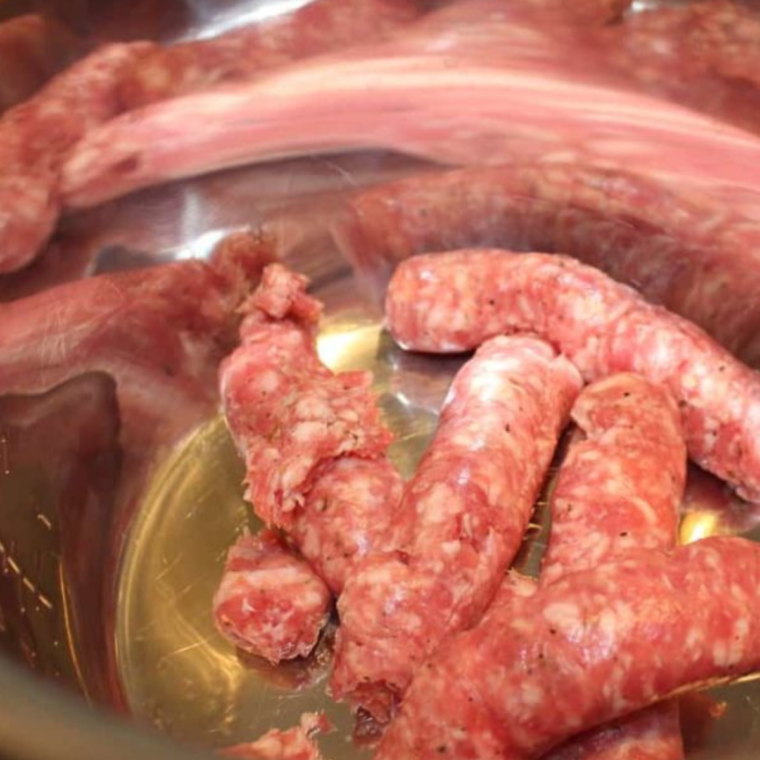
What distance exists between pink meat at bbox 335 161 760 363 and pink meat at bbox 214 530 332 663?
0.65 meters

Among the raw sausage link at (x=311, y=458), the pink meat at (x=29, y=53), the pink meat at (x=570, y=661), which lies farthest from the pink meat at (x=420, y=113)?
the pink meat at (x=570, y=661)

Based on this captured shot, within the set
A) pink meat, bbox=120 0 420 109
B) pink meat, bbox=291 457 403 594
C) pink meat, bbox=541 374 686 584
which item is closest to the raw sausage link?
pink meat, bbox=291 457 403 594

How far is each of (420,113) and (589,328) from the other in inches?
20.5

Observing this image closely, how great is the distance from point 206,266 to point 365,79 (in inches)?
16.5

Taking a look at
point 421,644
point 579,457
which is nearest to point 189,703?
point 421,644

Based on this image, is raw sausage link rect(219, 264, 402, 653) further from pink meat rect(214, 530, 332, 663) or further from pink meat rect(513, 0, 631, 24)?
pink meat rect(513, 0, 631, 24)

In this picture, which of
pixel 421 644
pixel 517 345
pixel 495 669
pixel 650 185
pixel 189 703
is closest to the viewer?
pixel 495 669

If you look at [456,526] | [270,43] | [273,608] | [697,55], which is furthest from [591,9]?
[273,608]

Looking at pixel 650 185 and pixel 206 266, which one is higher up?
pixel 650 185

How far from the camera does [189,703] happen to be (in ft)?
4.54

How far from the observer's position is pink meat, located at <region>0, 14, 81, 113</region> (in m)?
1.63

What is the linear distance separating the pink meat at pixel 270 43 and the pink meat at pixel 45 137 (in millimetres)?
Answer: 61

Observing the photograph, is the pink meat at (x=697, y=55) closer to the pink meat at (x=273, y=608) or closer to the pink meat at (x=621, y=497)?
the pink meat at (x=621, y=497)

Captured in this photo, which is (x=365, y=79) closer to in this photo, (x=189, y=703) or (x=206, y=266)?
(x=206, y=266)
